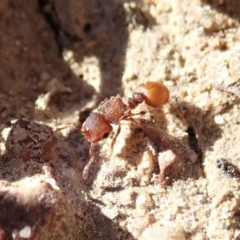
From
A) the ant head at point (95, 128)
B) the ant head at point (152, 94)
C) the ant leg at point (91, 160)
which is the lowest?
the ant leg at point (91, 160)

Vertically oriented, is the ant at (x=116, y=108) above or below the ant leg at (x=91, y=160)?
above

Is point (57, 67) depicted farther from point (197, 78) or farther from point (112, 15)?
point (197, 78)

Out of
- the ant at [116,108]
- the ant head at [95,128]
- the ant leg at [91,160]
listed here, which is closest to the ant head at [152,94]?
the ant at [116,108]

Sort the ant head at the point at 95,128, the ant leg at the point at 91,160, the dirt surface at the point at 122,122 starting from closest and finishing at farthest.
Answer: the dirt surface at the point at 122,122
the ant leg at the point at 91,160
the ant head at the point at 95,128

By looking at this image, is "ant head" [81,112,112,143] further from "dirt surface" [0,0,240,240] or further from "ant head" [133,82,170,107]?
"ant head" [133,82,170,107]

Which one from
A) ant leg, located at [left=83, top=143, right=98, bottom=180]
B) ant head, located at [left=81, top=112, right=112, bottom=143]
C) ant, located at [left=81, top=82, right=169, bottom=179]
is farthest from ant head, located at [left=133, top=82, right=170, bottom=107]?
ant leg, located at [left=83, top=143, right=98, bottom=180]

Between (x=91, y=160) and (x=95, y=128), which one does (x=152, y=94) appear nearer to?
(x=95, y=128)

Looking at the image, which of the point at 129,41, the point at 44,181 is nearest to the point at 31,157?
the point at 44,181

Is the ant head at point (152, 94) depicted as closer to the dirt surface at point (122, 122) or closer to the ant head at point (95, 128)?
the dirt surface at point (122, 122)
